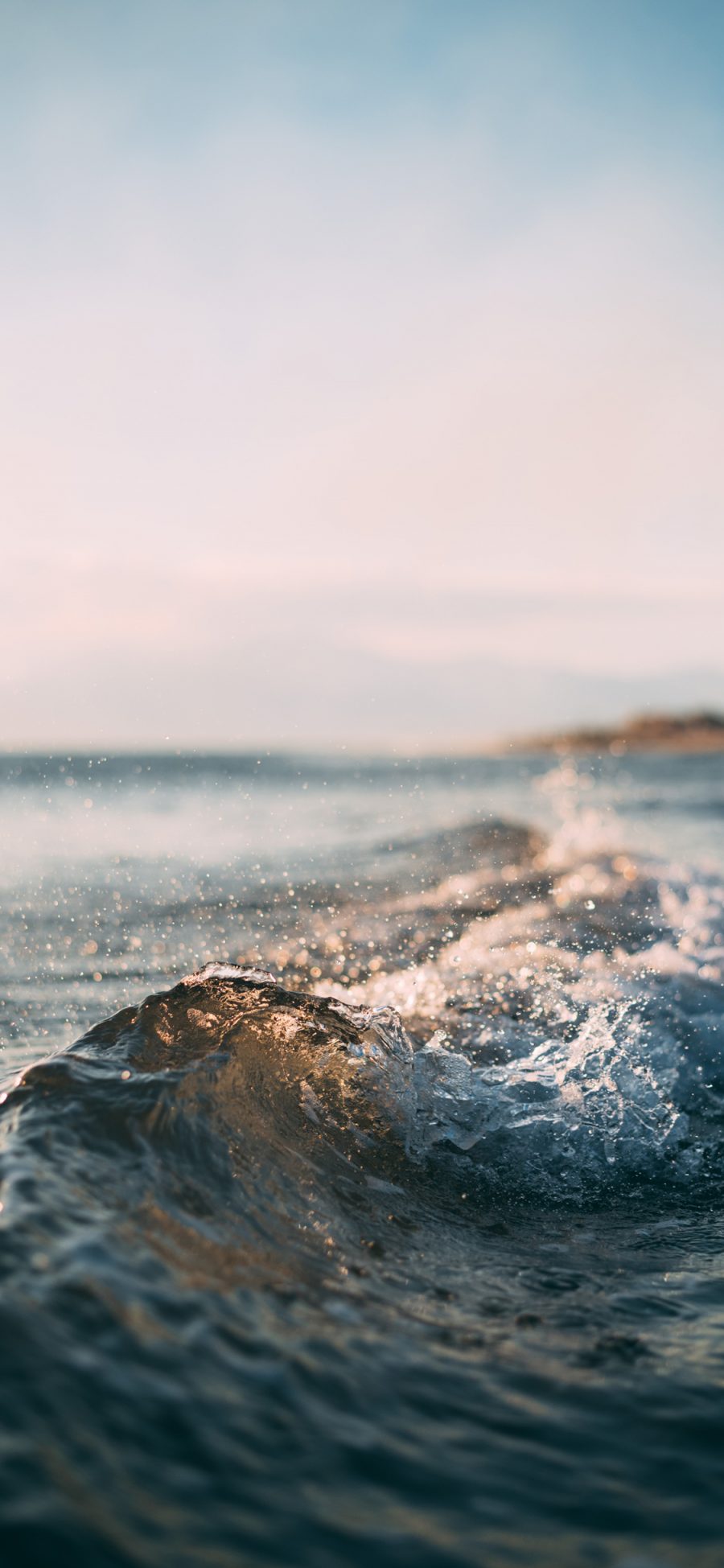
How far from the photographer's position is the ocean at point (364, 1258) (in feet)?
6.89

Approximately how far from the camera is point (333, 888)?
11383 mm

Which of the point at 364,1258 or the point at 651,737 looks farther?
the point at 651,737

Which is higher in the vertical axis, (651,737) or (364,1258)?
(651,737)

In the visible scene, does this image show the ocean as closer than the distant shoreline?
Yes

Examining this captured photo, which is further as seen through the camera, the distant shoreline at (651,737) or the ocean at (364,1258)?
the distant shoreline at (651,737)

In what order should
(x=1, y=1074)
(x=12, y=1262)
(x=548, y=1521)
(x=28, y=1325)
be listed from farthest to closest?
1. (x=1, y=1074)
2. (x=12, y=1262)
3. (x=28, y=1325)
4. (x=548, y=1521)

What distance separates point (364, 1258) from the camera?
10.9 ft

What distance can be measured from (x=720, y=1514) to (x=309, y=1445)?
0.98 metres

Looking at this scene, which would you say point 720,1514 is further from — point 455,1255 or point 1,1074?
point 1,1074

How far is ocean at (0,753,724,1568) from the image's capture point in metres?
2.10

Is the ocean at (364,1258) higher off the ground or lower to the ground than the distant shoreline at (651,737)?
lower

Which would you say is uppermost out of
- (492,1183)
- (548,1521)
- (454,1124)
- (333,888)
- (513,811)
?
(513,811)

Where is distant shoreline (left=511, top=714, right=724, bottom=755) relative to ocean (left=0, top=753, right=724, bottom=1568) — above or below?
above

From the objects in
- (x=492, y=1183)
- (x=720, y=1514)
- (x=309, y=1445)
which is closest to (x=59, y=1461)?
(x=309, y=1445)
